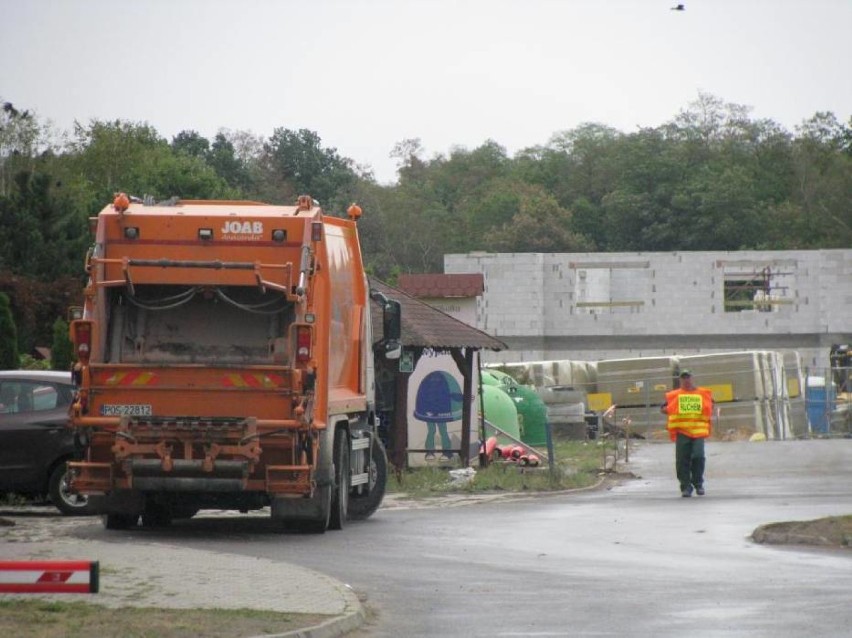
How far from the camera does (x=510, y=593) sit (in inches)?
510

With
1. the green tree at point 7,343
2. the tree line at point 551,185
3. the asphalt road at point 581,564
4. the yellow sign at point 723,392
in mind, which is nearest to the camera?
the asphalt road at point 581,564

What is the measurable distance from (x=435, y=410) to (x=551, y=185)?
8229cm

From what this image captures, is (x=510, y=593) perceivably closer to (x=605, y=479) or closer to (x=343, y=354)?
(x=343, y=354)

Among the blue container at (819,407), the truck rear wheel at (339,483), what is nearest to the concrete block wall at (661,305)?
the blue container at (819,407)

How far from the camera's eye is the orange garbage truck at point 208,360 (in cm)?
1683

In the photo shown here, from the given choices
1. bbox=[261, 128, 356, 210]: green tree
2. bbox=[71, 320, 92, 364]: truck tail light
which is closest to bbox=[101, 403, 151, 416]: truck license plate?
bbox=[71, 320, 92, 364]: truck tail light

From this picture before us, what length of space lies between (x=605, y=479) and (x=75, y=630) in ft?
66.8

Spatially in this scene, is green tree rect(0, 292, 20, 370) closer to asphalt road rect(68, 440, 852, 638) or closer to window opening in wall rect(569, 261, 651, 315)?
asphalt road rect(68, 440, 852, 638)

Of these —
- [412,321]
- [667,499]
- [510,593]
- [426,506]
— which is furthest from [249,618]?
[412,321]

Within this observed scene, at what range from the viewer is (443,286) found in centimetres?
6116

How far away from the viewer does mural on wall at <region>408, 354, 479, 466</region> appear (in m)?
31.9

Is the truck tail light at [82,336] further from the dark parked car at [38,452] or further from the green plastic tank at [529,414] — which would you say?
the green plastic tank at [529,414]

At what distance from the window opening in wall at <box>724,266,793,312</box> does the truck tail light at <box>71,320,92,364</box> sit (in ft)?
173

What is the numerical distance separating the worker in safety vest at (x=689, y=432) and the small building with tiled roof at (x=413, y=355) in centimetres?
450
